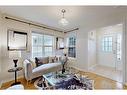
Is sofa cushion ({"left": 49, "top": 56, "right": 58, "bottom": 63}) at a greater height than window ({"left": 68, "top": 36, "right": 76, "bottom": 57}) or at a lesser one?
lesser

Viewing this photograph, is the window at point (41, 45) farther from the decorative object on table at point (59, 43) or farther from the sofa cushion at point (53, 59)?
the sofa cushion at point (53, 59)

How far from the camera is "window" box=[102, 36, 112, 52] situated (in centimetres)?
526

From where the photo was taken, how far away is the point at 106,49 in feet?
17.7

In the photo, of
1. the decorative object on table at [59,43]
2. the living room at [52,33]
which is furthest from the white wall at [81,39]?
the decorative object on table at [59,43]

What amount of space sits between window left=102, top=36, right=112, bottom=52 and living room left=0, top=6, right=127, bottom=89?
5.11ft

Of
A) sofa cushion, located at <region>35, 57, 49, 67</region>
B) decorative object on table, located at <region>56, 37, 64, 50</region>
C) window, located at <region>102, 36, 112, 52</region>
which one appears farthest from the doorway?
sofa cushion, located at <region>35, 57, 49, 67</region>

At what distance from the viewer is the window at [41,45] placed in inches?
169

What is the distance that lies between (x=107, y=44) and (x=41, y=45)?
11.4 ft

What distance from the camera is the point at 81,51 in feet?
15.6

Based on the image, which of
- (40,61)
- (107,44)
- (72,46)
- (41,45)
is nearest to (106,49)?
(107,44)

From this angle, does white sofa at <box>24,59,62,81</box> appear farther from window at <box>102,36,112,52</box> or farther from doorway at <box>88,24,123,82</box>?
window at <box>102,36,112,52</box>
